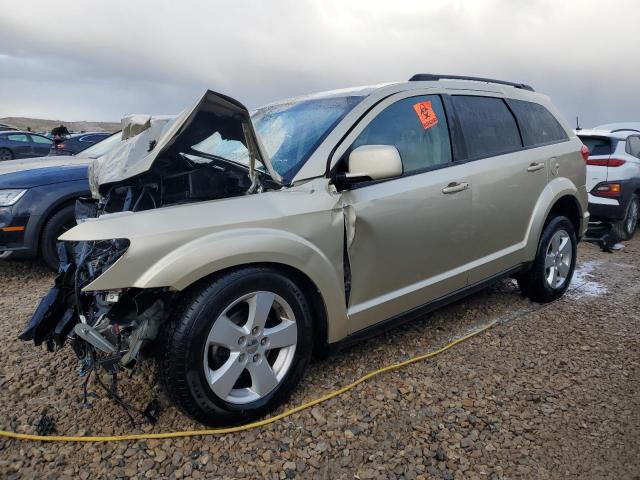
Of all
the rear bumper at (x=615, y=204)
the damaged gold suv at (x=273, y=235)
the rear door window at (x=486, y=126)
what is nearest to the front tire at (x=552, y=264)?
the damaged gold suv at (x=273, y=235)

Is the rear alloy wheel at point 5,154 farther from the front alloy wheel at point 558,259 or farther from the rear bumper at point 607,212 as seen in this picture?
the front alloy wheel at point 558,259

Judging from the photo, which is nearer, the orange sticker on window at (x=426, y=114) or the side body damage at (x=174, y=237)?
the side body damage at (x=174, y=237)

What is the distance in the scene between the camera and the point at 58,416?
2445 millimetres

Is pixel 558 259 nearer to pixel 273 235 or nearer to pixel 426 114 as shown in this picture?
pixel 426 114

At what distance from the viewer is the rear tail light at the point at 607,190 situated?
677 centimetres

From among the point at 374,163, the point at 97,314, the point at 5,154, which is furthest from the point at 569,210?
the point at 5,154

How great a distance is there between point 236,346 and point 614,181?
6.63 m

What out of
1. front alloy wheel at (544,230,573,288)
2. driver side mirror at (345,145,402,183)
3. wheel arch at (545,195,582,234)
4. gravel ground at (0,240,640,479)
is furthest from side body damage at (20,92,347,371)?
wheel arch at (545,195,582,234)

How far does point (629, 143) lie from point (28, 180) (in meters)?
7.96

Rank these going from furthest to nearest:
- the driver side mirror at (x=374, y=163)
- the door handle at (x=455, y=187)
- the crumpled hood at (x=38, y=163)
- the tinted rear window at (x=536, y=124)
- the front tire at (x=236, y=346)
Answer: the crumpled hood at (x=38, y=163), the tinted rear window at (x=536, y=124), the door handle at (x=455, y=187), the driver side mirror at (x=374, y=163), the front tire at (x=236, y=346)

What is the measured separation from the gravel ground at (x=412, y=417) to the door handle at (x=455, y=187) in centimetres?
105

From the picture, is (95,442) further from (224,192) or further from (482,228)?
(482,228)

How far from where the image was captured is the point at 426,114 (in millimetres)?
3045

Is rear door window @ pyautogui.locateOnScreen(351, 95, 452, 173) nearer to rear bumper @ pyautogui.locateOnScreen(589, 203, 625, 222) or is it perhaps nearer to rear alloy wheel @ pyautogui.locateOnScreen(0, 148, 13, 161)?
rear bumper @ pyautogui.locateOnScreen(589, 203, 625, 222)
